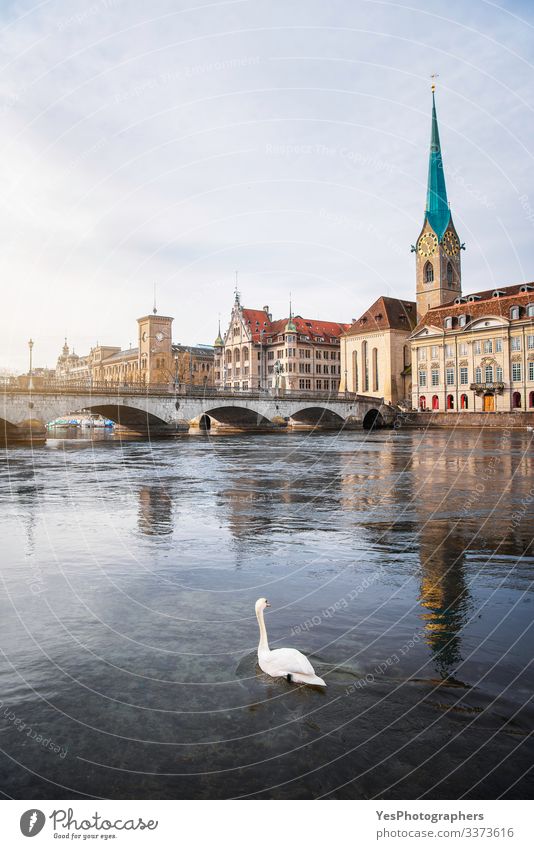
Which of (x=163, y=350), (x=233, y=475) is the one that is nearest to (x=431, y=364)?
(x=163, y=350)

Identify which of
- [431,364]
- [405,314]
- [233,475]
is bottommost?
[233,475]

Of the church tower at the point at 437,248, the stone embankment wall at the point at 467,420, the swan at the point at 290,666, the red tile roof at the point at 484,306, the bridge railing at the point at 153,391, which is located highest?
the church tower at the point at 437,248

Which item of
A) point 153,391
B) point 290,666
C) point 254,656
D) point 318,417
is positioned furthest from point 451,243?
point 290,666

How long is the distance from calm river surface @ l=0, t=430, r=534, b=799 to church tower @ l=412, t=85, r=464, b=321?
3853 inches

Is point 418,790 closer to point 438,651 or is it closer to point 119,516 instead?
point 438,651

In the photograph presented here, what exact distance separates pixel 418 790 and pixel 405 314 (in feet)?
369

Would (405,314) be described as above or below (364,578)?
above

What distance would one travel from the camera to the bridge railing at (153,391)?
180ft

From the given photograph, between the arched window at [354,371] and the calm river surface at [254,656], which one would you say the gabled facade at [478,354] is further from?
the calm river surface at [254,656]

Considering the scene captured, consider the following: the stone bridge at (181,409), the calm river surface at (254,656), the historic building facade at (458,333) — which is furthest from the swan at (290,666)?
the historic building facade at (458,333)

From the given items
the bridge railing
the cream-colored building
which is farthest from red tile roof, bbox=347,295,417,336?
the bridge railing

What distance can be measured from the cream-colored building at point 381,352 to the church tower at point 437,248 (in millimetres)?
4744

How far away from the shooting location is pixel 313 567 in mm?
9914
